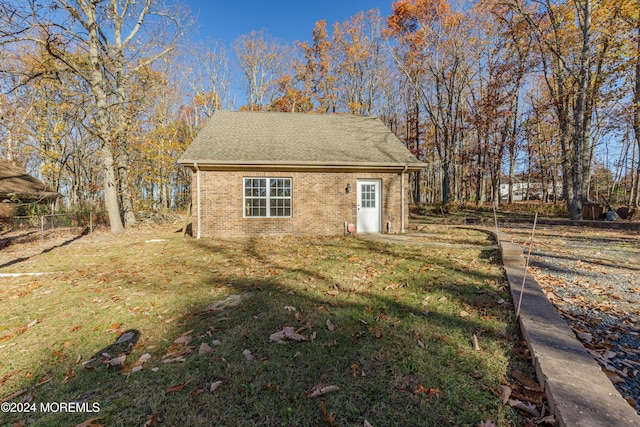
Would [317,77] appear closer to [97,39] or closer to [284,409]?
[97,39]

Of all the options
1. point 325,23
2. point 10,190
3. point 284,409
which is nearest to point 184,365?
point 284,409

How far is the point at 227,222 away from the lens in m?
9.97

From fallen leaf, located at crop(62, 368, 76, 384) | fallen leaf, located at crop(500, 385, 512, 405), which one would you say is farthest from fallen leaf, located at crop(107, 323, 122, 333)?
fallen leaf, located at crop(500, 385, 512, 405)

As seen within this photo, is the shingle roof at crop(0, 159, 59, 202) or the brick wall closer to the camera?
the brick wall

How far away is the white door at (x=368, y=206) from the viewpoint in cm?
1072

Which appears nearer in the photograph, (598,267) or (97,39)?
(598,267)

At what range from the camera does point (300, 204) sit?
10359 mm

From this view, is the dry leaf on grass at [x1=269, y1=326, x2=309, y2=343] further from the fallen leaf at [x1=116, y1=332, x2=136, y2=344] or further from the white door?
the white door

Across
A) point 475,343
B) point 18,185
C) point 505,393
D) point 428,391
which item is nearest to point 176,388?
point 428,391

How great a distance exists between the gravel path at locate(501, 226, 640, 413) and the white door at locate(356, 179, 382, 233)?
4.80 metres

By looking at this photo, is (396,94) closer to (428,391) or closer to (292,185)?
(292,185)

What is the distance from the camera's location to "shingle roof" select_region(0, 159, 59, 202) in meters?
13.5

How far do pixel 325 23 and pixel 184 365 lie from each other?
29190 millimetres

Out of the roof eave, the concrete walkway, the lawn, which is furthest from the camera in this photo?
the roof eave
